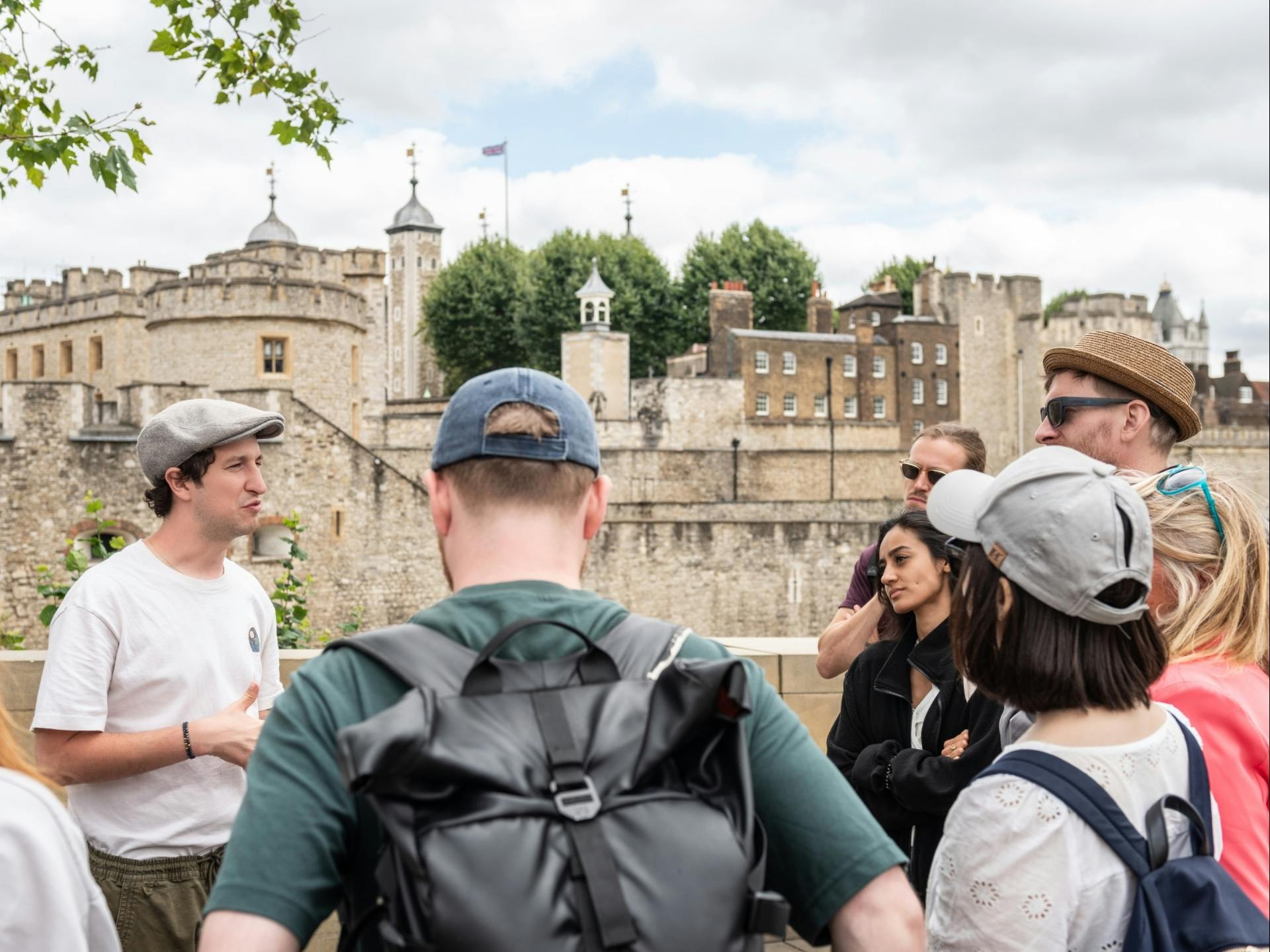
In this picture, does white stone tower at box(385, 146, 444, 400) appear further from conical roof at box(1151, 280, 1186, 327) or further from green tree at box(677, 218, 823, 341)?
conical roof at box(1151, 280, 1186, 327)

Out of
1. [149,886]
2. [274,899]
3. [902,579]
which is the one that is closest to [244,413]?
[149,886]

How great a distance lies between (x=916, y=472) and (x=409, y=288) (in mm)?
89961

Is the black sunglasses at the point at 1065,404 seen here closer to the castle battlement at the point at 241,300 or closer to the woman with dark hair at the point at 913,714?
the woman with dark hair at the point at 913,714

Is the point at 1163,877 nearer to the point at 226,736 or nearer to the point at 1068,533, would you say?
the point at 1068,533

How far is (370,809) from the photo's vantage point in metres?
1.74

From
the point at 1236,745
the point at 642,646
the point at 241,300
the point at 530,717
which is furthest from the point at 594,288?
the point at 530,717

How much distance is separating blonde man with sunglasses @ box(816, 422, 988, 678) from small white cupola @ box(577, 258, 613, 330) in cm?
4718

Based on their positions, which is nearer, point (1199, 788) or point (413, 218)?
point (1199, 788)

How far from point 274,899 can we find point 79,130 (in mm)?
5840

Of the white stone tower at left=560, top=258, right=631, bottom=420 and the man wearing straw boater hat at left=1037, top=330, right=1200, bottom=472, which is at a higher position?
the white stone tower at left=560, top=258, right=631, bottom=420

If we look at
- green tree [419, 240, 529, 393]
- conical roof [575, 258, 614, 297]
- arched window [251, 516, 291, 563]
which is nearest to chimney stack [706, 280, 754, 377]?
conical roof [575, 258, 614, 297]

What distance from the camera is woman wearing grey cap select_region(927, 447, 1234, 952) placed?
1953 mm

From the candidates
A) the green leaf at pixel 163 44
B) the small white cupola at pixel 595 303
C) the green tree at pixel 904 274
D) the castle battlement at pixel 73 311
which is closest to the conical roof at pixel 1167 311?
the green tree at pixel 904 274

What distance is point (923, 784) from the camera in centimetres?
313
